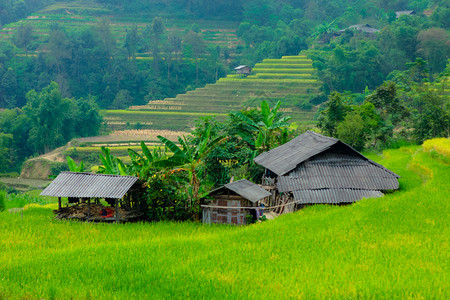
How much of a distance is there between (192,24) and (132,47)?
1259cm

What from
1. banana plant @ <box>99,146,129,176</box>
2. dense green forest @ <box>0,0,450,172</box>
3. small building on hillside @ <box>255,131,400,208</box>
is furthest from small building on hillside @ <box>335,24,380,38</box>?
banana plant @ <box>99,146,129,176</box>

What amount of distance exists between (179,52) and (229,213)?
5178cm

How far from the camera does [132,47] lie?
6175 centimetres

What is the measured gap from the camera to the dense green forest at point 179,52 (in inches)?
1703

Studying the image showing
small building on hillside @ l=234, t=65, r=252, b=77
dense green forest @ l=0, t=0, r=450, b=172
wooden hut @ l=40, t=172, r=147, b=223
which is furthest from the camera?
small building on hillside @ l=234, t=65, r=252, b=77

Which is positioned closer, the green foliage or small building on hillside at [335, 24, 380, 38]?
the green foliage

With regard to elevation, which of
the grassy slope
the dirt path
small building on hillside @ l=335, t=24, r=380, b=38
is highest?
small building on hillside @ l=335, t=24, r=380, b=38

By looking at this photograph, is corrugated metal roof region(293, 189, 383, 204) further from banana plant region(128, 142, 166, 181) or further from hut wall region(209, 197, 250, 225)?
banana plant region(128, 142, 166, 181)

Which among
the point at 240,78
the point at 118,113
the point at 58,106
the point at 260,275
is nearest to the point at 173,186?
the point at 260,275

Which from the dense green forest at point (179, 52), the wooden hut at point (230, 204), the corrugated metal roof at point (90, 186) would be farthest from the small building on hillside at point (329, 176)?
the dense green forest at point (179, 52)

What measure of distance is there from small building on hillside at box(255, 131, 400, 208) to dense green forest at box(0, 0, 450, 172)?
17011 millimetres

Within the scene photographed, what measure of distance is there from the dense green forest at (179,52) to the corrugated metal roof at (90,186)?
21253 mm

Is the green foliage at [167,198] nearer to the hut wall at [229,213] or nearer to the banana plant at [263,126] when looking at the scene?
the hut wall at [229,213]

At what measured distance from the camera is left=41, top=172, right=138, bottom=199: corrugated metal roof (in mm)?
13953
